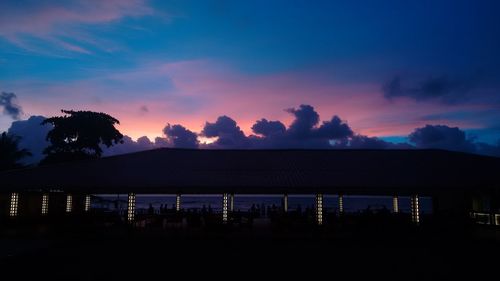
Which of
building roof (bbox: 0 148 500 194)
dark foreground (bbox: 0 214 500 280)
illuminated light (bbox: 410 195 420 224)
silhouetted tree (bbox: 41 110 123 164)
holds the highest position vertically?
silhouetted tree (bbox: 41 110 123 164)

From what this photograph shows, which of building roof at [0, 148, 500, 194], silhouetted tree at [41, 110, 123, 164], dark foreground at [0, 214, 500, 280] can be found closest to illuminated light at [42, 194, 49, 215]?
dark foreground at [0, 214, 500, 280]

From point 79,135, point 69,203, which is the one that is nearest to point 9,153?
point 79,135

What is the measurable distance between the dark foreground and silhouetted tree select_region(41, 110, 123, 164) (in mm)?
18775

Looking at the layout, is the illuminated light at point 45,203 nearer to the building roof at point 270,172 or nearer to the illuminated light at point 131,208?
the building roof at point 270,172

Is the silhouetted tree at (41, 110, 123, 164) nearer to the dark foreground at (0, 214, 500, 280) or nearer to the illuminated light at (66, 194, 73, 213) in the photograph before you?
the illuminated light at (66, 194, 73, 213)

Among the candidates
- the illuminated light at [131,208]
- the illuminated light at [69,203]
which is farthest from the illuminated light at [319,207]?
the illuminated light at [69,203]

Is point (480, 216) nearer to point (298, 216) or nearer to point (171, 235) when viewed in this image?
point (298, 216)

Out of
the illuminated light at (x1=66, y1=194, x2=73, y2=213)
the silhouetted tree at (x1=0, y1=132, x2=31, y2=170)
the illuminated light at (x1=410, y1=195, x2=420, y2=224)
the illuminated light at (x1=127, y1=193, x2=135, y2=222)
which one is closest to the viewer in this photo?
the illuminated light at (x1=127, y1=193, x2=135, y2=222)

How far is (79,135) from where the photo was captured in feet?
131

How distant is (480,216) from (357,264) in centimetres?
1459

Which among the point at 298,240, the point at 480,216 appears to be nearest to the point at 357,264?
the point at 298,240

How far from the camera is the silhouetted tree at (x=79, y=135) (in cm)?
3809

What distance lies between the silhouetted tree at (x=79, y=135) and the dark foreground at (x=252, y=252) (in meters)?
18.8

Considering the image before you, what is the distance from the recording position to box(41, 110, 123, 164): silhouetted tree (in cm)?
3809
